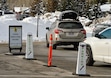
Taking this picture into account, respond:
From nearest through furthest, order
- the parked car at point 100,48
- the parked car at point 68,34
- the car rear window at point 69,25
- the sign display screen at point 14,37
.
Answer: the parked car at point 100,48 → the sign display screen at point 14,37 → the parked car at point 68,34 → the car rear window at point 69,25

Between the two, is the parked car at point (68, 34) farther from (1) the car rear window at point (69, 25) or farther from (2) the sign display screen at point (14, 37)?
(2) the sign display screen at point (14, 37)

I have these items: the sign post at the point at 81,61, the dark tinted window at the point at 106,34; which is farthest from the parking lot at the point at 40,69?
the dark tinted window at the point at 106,34

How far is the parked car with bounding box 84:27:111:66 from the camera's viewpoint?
630 inches

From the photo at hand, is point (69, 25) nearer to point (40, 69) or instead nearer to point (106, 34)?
point (106, 34)

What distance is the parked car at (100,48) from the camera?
1600 centimetres

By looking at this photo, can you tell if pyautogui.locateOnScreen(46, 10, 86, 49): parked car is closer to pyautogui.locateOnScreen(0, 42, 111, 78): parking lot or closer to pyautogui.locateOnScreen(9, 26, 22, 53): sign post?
pyautogui.locateOnScreen(9, 26, 22, 53): sign post

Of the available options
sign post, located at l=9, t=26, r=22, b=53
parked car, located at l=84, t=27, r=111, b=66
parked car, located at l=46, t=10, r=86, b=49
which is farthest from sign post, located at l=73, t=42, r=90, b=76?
parked car, located at l=46, t=10, r=86, b=49

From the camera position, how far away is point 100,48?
16.4 metres

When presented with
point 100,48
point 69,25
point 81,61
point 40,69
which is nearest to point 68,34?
point 69,25

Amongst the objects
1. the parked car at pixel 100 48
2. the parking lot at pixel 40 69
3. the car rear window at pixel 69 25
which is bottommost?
the parking lot at pixel 40 69

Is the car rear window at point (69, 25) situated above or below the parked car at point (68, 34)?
above

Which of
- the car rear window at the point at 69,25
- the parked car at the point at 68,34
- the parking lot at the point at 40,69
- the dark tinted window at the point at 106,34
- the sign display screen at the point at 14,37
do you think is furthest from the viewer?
the car rear window at the point at 69,25

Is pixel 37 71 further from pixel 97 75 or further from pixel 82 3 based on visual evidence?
pixel 82 3

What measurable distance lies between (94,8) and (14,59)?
47.8 metres
